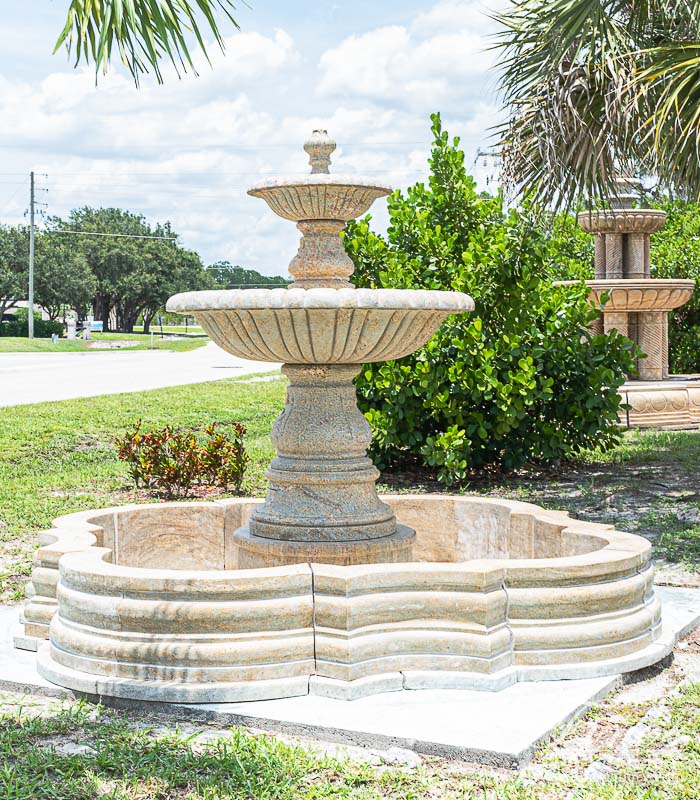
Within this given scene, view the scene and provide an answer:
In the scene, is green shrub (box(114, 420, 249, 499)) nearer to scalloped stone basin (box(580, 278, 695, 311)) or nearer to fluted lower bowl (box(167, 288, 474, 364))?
fluted lower bowl (box(167, 288, 474, 364))

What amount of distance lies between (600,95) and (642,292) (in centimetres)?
481

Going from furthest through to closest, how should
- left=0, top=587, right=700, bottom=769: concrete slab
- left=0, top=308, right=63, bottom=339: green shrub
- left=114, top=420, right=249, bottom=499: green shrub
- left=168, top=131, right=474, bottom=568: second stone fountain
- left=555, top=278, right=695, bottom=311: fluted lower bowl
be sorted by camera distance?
1. left=0, top=308, right=63, bottom=339: green shrub
2. left=555, top=278, right=695, bottom=311: fluted lower bowl
3. left=114, top=420, right=249, bottom=499: green shrub
4. left=168, top=131, right=474, bottom=568: second stone fountain
5. left=0, top=587, right=700, bottom=769: concrete slab

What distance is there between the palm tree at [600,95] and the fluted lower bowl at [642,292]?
355 centimetres

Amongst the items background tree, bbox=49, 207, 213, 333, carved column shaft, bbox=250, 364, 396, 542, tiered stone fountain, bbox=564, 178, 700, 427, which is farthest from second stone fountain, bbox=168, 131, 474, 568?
background tree, bbox=49, 207, 213, 333

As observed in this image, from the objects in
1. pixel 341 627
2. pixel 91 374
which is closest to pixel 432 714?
pixel 341 627

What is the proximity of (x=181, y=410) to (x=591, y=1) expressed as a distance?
8981mm

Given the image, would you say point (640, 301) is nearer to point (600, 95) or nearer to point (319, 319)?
point (600, 95)

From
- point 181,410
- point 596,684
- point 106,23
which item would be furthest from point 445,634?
point 181,410

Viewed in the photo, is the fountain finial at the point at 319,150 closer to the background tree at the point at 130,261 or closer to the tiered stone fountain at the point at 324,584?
the tiered stone fountain at the point at 324,584

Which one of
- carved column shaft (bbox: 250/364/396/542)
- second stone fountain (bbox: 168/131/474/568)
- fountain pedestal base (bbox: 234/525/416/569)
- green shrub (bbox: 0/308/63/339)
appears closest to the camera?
second stone fountain (bbox: 168/131/474/568)

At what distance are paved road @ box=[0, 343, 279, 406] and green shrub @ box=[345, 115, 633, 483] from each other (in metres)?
8.56

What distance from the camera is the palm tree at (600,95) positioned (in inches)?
333

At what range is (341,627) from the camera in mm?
4312

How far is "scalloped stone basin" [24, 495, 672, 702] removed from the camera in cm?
426
